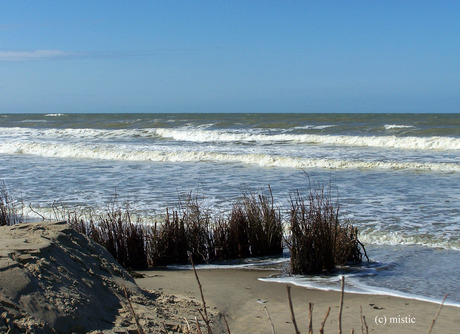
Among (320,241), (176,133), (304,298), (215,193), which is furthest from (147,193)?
(176,133)

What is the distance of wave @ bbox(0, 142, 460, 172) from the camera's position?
16.8 m

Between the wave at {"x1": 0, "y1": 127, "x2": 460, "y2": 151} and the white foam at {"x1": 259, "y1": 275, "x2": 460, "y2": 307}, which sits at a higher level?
the wave at {"x1": 0, "y1": 127, "x2": 460, "y2": 151}

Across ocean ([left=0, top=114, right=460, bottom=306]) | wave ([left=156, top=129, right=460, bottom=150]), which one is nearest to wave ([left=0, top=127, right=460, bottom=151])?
wave ([left=156, top=129, right=460, bottom=150])

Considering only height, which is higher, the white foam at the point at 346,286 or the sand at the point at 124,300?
the sand at the point at 124,300

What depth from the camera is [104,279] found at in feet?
12.8

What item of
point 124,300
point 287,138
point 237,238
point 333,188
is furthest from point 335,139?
point 124,300

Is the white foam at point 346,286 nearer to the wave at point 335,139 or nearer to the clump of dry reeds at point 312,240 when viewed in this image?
the clump of dry reeds at point 312,240

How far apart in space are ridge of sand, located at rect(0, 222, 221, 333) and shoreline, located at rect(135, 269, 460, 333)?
379 millimetres

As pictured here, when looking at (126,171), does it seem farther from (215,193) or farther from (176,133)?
(176,133)

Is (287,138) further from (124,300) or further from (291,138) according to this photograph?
(124,300)

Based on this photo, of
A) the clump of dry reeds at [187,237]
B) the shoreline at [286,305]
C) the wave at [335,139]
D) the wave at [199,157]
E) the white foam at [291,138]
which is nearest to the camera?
the shoreline at [286,305]

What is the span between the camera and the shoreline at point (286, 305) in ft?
13.1

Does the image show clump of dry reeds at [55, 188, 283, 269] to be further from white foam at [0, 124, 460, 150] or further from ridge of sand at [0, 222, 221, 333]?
white foam at [0, 124, 460, 150]

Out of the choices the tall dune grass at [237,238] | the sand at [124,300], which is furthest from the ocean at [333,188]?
the sand at [124,300]
